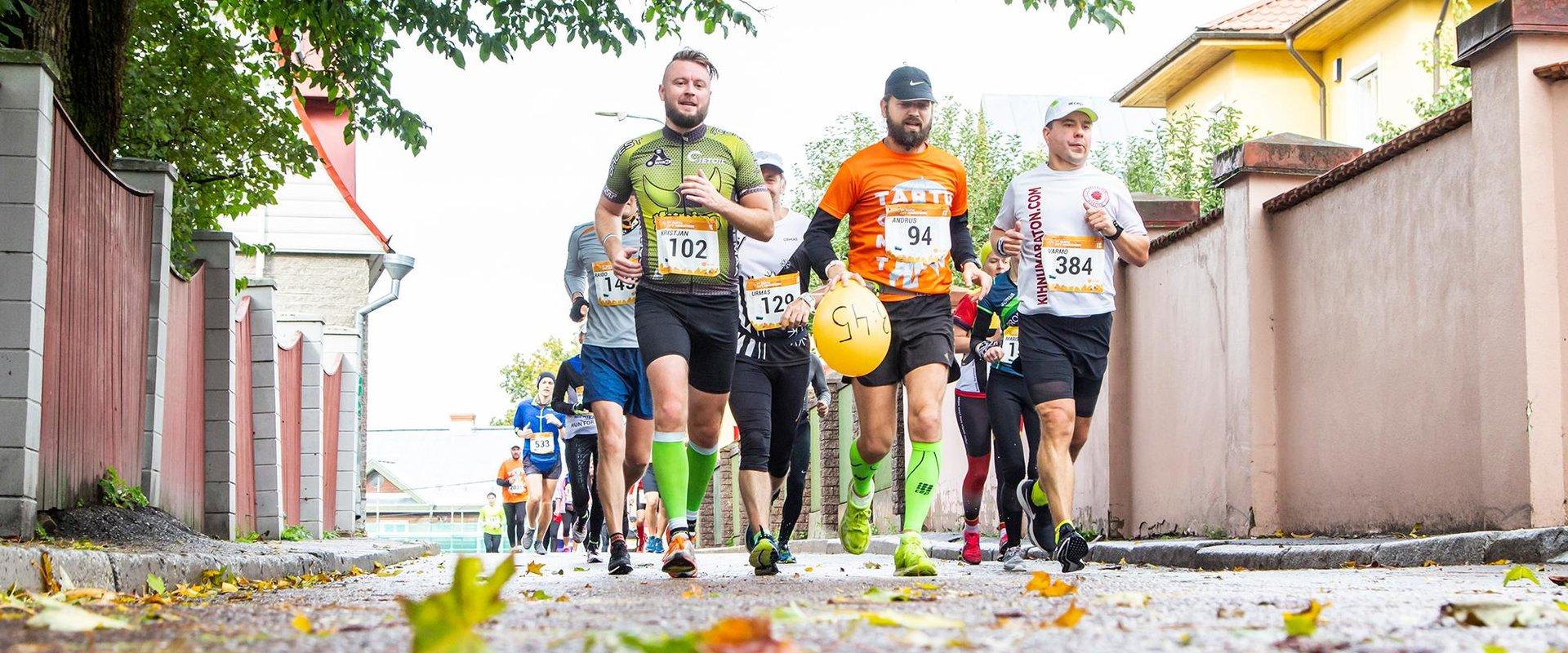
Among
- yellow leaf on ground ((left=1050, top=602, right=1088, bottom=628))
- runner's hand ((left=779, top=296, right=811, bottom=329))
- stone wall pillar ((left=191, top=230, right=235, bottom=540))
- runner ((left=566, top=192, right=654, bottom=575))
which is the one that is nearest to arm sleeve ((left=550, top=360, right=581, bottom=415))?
stone wall pillar ((left=191, top=230, right=235, bottom=540))

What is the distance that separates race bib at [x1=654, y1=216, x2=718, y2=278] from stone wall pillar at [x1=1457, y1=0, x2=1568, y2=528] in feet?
11.6

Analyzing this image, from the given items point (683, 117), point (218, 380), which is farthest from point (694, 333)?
point (218, 380)

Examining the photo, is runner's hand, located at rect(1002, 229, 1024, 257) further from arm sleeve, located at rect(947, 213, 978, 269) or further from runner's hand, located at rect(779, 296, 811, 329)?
runner's hand, located at rect(779, 296, 811, 329)

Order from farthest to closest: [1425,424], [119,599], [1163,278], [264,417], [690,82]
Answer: [264,417] < [1163,278] < [1425,424] < [690,82] < [119,599]

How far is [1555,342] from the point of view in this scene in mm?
7855

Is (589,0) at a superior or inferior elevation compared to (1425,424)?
superior

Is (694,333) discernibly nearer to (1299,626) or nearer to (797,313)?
(797,313)

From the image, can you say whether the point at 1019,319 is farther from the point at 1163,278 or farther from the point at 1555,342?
the point at 1163,278

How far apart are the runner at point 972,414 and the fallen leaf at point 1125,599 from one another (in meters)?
4.61

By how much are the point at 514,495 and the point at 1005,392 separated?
14.7 meters

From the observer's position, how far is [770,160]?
398 inches

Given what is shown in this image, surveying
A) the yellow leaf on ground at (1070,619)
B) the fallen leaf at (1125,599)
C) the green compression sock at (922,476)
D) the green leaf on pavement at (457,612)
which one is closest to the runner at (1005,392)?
the green compression sock at (922,476)

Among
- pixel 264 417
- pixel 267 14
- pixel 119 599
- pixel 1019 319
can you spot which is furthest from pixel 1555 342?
pixel 264 417

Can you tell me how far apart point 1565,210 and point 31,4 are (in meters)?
7.81
